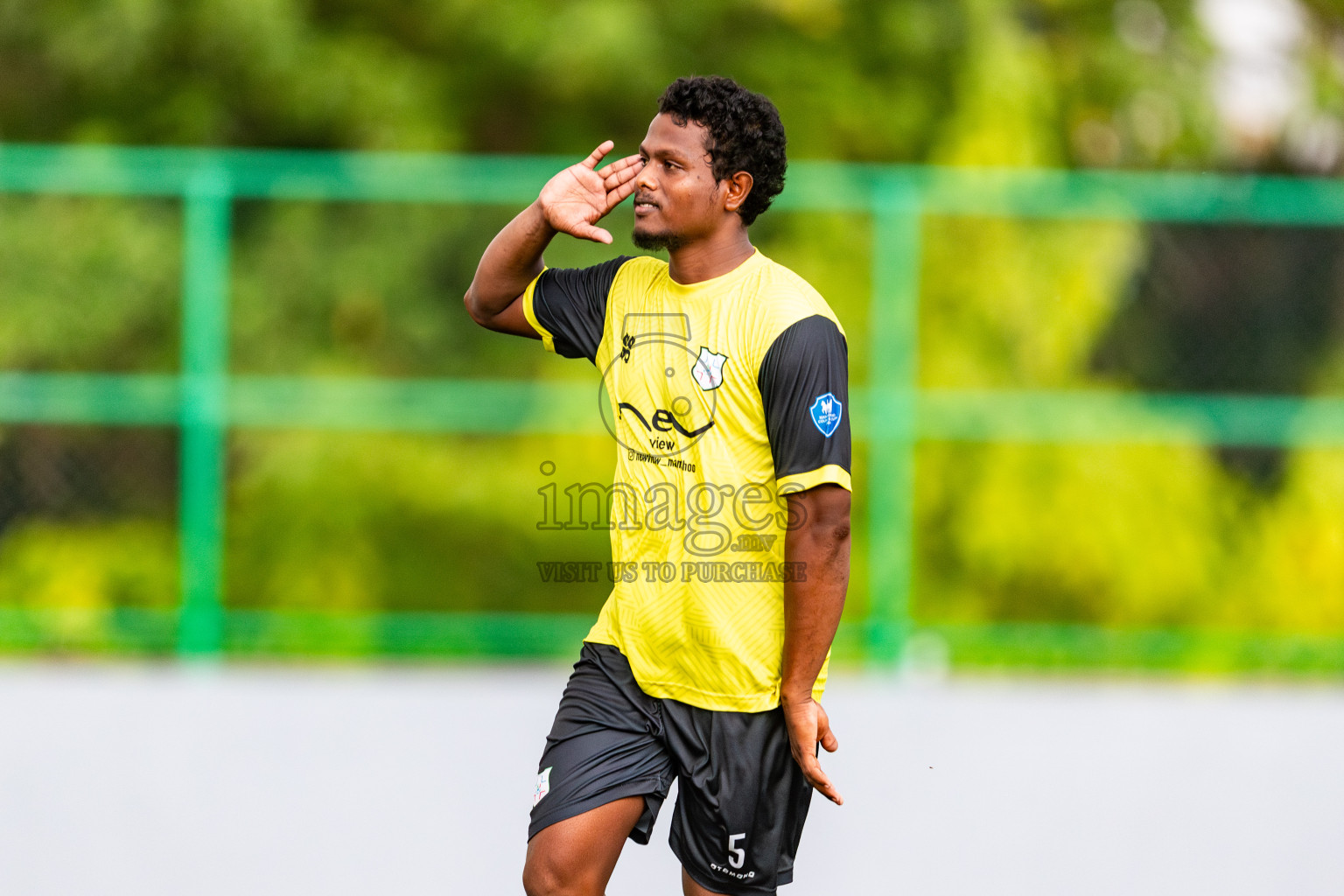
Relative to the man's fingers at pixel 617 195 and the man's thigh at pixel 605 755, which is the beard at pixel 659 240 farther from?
the man's thigh at pixel 605 755

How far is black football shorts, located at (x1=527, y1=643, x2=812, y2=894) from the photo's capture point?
271cm

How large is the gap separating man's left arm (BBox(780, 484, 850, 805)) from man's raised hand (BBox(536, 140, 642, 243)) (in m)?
0.71

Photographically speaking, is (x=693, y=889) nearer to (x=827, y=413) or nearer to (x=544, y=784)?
(x=544, y=784)

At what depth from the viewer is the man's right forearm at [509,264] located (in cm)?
289

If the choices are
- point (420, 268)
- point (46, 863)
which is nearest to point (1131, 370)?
point (420, 268)

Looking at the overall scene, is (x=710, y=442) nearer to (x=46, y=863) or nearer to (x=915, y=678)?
(x=46, y=863)

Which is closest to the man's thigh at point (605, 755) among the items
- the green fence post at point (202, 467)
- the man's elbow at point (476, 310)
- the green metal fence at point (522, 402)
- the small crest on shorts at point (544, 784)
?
the small crest on shorts at point (544, 784)

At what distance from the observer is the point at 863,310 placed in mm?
6789

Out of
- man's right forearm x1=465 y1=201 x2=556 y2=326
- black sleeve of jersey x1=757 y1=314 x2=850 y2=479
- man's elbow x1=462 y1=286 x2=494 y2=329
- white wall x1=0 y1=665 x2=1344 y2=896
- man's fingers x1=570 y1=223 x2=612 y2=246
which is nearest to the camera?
black sleeve of jersey x1=757 y1=314 x2=850 y2=479

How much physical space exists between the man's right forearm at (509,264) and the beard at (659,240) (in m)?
0.22

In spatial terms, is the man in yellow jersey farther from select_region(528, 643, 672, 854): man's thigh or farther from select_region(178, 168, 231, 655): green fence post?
select_region(178, 168, 231, 655): green fence post

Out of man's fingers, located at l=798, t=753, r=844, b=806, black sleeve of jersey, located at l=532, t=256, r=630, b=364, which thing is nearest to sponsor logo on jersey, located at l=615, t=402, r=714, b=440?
black sleeve of jersey, located at l=532, t=256, r=630, b=364

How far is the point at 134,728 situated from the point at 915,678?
3.28 meters

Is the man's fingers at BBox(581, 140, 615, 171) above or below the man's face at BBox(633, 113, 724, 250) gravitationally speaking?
above
